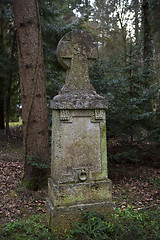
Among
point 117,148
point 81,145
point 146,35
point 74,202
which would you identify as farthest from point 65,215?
point 146,35

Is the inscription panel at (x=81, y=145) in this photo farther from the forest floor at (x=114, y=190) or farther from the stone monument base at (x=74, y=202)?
the forest floor at (x=114, y=190)

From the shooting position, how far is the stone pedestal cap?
367cm

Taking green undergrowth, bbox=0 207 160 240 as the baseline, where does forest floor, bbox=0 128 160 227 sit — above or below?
below

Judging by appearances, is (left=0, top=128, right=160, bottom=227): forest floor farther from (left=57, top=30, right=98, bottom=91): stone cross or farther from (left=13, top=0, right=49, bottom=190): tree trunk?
(left=57, top=30, right=98, bottom=91): stone cross

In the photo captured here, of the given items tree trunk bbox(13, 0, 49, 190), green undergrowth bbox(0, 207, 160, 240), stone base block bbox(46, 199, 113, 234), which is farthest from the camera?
tree trunk bbox(13, 0, 49, 190)

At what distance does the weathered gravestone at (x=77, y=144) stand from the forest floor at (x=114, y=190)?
1.15 m

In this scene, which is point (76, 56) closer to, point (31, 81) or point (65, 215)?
point (31, 81)

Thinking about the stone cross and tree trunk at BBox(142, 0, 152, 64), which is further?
tree trunk at BBox(142, 0, 152, 64)

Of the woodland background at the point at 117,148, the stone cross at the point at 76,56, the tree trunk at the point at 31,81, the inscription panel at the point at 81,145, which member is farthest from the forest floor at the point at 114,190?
the stone cross at the point at 76,56

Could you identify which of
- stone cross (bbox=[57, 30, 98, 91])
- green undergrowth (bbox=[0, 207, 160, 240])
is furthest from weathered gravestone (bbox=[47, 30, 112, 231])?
green undergrowth (bbox=[0, 207, 160, 240])

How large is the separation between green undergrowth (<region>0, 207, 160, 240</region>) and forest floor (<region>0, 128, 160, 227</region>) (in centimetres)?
73

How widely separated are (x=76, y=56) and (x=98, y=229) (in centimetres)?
276

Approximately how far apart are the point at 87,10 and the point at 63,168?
9464mm

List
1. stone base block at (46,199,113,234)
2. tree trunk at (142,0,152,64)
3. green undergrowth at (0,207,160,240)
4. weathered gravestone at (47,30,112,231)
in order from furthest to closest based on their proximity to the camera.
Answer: tree trunk at (142,0,152,64)
weathered gravestone at (47,30,112,231)
stone base block at (46,199,113,234)
green undergrowth at (0,207,160,240)
